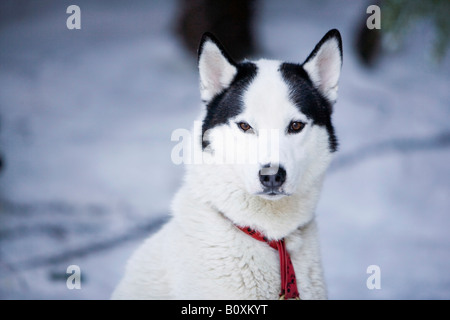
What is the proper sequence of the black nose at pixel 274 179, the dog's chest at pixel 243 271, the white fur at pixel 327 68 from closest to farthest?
the black nose at pixel 274 179 → the dog's chest at pixel 243 271 → the white fur at pixel 327 68

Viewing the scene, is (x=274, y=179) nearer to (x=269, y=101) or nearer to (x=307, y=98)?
(x=269, y=101)

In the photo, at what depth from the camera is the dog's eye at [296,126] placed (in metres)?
2.22

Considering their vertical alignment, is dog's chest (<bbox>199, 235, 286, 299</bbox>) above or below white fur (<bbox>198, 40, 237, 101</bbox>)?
below

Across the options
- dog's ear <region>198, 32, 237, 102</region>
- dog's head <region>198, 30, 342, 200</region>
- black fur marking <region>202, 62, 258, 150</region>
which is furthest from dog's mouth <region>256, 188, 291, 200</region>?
dog's ear <region>198, 32, 237, 102</region>

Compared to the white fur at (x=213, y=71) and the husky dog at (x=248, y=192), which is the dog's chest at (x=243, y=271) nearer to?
the husky dog at (x=248, y=192)

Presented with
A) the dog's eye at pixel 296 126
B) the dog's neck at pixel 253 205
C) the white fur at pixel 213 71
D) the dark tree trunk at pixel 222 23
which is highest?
the dark tree trunk at pixel 222 23

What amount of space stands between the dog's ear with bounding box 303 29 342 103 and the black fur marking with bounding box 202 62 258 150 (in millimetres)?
285

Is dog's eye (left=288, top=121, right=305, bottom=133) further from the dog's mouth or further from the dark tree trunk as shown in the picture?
the dark tree trunk

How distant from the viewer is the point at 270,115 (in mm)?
2178

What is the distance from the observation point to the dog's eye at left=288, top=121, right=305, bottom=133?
87.3 inches

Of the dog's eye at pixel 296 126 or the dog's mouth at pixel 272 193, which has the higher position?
the dog's eye at pixel 296 126

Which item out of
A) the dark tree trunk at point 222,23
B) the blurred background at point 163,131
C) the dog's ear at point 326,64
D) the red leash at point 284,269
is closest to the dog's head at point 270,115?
the dog's ear at point 326,64

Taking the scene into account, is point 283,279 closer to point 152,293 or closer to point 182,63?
point 152,293
